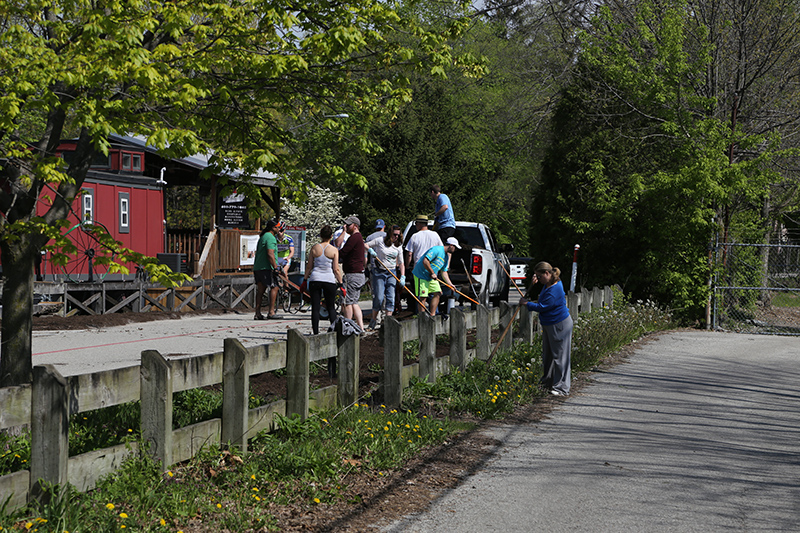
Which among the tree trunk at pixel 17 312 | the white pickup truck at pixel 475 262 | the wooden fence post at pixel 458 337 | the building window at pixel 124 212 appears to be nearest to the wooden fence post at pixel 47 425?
the tree trunk at pixel 17 312

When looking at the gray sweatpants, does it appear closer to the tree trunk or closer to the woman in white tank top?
the woman in white tank top

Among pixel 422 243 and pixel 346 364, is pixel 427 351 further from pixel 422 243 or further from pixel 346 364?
pixel 422 243

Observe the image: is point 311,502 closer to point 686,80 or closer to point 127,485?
point 127,485

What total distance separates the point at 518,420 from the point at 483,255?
414 inches

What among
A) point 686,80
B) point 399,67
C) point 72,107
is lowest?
point 72,107

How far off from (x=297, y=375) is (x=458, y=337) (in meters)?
3.56

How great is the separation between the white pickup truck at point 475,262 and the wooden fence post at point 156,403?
1245 cm

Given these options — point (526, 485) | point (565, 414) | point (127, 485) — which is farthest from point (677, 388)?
point (127, 485)

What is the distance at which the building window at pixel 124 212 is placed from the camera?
25.8m

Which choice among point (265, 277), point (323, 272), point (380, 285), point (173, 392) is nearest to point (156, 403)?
point (173, 392)

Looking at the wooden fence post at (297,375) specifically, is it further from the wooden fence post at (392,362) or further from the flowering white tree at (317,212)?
the flowering white tree at (317,212)

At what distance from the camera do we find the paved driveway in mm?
5586

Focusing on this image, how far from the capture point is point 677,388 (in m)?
11.3

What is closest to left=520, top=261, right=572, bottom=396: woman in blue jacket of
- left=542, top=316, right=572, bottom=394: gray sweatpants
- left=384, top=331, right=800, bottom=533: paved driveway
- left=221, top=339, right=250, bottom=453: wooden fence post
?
left=542, top=316, right=572, bottom=394: gray sweatpants
